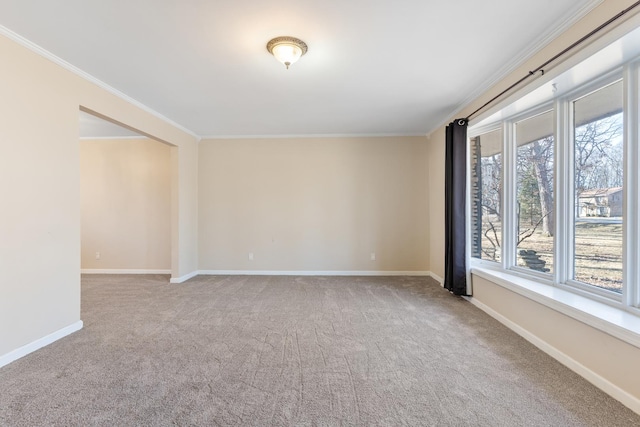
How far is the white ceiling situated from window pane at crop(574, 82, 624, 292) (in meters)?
0.72

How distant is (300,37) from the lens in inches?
90.3

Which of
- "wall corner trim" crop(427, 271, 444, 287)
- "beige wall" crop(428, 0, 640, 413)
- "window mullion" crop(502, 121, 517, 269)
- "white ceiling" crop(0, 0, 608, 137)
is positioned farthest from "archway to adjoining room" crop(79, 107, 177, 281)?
"window mullion" crop(502, 121, 517, 269)

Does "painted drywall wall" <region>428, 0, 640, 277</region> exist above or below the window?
above

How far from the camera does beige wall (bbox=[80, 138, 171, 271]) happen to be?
536 centimetres

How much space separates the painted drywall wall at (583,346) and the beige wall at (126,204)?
5.41 meters

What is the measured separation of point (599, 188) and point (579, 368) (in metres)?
1.37

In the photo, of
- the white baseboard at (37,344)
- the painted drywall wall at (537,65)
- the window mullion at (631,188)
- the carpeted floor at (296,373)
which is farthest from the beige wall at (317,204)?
the window mullion at (631,188)

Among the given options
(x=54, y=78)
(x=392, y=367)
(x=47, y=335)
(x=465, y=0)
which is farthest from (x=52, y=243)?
(x=465, y=0)

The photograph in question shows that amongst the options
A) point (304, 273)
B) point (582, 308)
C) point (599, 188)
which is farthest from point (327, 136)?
point (582, 308)

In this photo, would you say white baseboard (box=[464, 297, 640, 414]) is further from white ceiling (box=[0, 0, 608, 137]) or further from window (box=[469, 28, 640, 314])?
white ceiling (box=[0, 0, 608, 137])

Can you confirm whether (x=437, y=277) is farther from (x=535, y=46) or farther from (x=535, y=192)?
(x=535, y=46)

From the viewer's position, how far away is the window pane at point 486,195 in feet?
11.5

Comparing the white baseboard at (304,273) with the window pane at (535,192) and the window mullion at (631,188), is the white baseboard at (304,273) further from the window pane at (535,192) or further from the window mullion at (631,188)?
the window mullion at (631,188)

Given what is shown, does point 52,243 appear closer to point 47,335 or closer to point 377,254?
point 47,335
